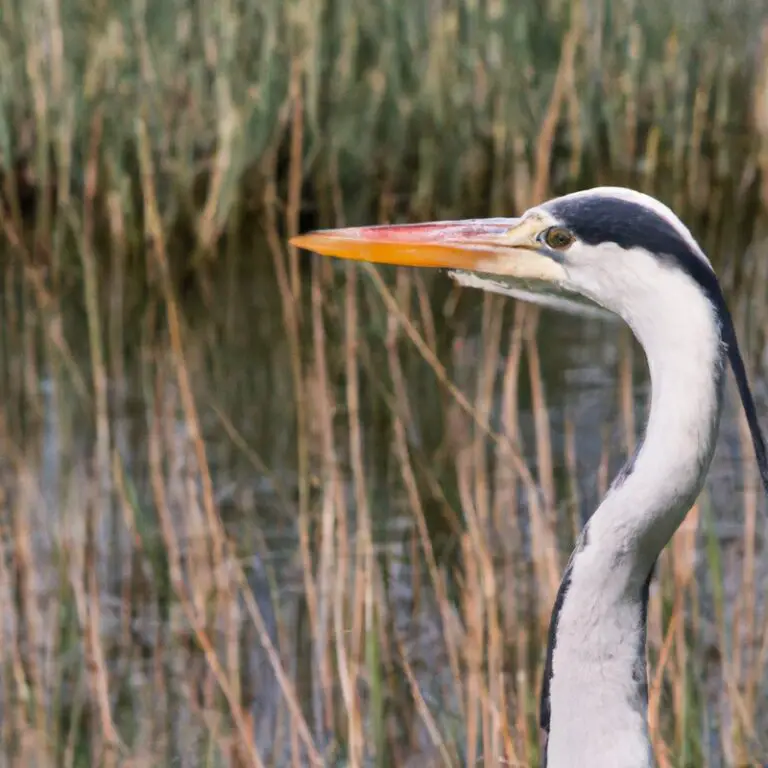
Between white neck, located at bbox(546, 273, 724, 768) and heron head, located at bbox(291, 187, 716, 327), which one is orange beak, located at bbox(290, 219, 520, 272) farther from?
white neck, located at bbox(546, 273, 724, 768)

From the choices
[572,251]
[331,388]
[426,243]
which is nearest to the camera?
[572,251]

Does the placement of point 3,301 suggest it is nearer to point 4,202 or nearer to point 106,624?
point 4,202

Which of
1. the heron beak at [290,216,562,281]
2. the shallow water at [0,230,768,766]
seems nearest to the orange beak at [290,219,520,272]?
the heron beak at [290,216,562,281]

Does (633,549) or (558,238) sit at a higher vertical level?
(558,238)

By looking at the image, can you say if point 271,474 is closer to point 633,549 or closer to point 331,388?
point 331,388

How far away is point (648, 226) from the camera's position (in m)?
1.76

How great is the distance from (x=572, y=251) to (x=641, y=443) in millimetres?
247

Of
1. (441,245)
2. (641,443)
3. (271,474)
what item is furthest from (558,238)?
(271,474)

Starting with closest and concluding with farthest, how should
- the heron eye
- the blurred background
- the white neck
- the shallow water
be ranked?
the white neck, the heron eye, the blurred background, the shallow water

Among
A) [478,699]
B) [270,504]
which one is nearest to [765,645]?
[478,699]

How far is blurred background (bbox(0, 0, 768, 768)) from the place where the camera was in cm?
300

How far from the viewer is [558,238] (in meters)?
1.91

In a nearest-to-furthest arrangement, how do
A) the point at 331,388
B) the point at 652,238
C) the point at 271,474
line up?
the point at 652,238 → the point at 271,474 → the point at 331,388

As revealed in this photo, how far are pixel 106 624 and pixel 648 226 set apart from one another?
2101 millimetres
